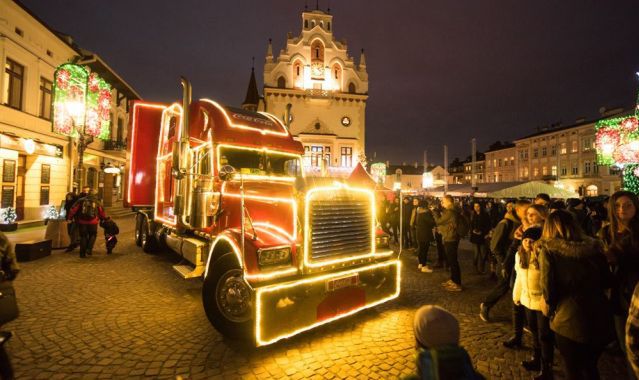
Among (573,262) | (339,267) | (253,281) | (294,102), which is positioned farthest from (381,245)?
(294,102)

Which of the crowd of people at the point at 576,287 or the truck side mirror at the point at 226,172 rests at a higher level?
the truck side mirror at the point at 226,172

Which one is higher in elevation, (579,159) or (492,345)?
(579,159)

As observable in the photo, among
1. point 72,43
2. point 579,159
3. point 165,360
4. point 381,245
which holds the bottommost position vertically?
point 165,360

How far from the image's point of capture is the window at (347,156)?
36406 millimetres

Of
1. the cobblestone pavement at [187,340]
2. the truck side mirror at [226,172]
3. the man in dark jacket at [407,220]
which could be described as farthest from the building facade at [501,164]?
the truck side mirror at [226,172]

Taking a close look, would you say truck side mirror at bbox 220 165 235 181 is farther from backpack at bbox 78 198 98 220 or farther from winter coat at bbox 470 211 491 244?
backpack at bbox 78 198 98 220

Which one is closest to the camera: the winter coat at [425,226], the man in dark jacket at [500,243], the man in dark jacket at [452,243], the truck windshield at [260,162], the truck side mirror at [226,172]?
the truck side mirror at [226,172]

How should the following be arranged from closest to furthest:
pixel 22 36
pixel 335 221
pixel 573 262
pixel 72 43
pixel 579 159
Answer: pixel 573 262, pixel 335 221, pixel 22 36, pixel 72 43, pixel 579 159

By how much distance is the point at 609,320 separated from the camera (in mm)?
2617

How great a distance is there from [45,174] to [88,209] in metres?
11.7

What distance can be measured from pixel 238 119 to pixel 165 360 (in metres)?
4.13

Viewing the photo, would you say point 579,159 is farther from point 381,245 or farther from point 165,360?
point 165,360

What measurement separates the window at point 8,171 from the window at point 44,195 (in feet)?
6.75

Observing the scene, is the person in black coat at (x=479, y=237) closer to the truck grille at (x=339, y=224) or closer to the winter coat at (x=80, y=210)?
the truck grille at (x=339, y=224)
